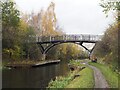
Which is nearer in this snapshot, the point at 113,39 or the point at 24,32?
the point at 113,39

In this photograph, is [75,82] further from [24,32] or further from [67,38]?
[67,38]

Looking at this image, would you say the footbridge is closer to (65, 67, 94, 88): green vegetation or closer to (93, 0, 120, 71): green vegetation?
(93, 0, 120, 71): green vegetation

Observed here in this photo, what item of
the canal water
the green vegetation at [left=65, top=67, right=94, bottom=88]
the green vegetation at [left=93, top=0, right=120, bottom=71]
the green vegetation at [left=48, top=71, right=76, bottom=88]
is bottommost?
the canal water

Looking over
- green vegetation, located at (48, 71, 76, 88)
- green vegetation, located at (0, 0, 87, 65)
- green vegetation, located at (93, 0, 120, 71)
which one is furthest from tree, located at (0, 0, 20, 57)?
green vegetation, located at (48, 71, 76, 88)

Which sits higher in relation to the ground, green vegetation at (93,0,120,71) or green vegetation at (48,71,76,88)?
green vegetation at (93,0,120,71)

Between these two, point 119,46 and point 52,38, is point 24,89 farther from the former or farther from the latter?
point 52,38

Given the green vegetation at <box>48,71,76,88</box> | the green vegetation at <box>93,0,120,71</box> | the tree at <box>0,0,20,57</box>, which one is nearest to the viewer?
the green vegetation at <box>93,0,120,71</box>

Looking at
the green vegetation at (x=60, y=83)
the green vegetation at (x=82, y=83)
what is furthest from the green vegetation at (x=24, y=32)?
the green vegetation at (x=82, y=83)

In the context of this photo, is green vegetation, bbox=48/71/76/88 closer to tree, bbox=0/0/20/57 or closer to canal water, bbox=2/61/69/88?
canal water, bbox=2/61/69/88

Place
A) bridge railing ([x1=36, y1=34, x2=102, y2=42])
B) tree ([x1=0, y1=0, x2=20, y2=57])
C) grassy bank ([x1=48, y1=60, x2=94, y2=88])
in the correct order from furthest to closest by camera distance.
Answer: bridge railing ([x1=36, y1=34, x2=102, y2=42]) → tree ([x1=0, y1=0, x2=20, y2=57]) → grassy bank ([x1=48, y1=60, x2=94, y2=88])

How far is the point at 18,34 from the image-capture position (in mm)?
57156

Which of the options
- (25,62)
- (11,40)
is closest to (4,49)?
(11,40)

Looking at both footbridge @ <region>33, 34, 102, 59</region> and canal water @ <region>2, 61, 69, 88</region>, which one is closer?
canal water @ <region>2, 61, 69, 88</region>

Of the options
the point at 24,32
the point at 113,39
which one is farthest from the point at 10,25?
the point at 113,39
